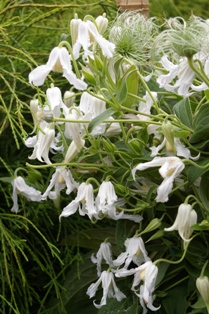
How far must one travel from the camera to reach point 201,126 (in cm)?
66

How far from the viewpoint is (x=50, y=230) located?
3.55 feet

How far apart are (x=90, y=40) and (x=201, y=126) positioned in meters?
0.15

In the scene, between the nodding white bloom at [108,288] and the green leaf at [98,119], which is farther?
the nodding white bloom at [108,288]

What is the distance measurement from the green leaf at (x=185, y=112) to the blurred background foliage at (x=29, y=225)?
10.7 inches

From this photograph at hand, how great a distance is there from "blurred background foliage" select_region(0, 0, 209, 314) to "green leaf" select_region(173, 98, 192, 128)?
0.27m

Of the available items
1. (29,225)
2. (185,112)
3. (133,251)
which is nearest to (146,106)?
(185,112)

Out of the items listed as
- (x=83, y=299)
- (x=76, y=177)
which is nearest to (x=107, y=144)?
(x=76, y=177)

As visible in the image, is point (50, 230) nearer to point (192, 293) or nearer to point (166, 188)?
point (192, 293)

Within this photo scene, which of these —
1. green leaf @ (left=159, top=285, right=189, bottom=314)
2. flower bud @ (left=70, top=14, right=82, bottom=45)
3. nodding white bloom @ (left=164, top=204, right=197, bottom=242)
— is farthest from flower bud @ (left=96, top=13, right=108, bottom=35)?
green leaf @ (left=159, top=285, right=189, bottom=314)

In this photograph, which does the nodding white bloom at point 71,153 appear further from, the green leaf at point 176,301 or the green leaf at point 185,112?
the green leaf at point 176,301

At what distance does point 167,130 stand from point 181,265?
0.23 m

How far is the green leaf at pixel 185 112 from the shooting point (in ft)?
2.25

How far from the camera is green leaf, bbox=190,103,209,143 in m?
0.66

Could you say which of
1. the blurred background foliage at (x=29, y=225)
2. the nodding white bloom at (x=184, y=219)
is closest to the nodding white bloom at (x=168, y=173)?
the nodding white bloom at (x=184, y=219)
